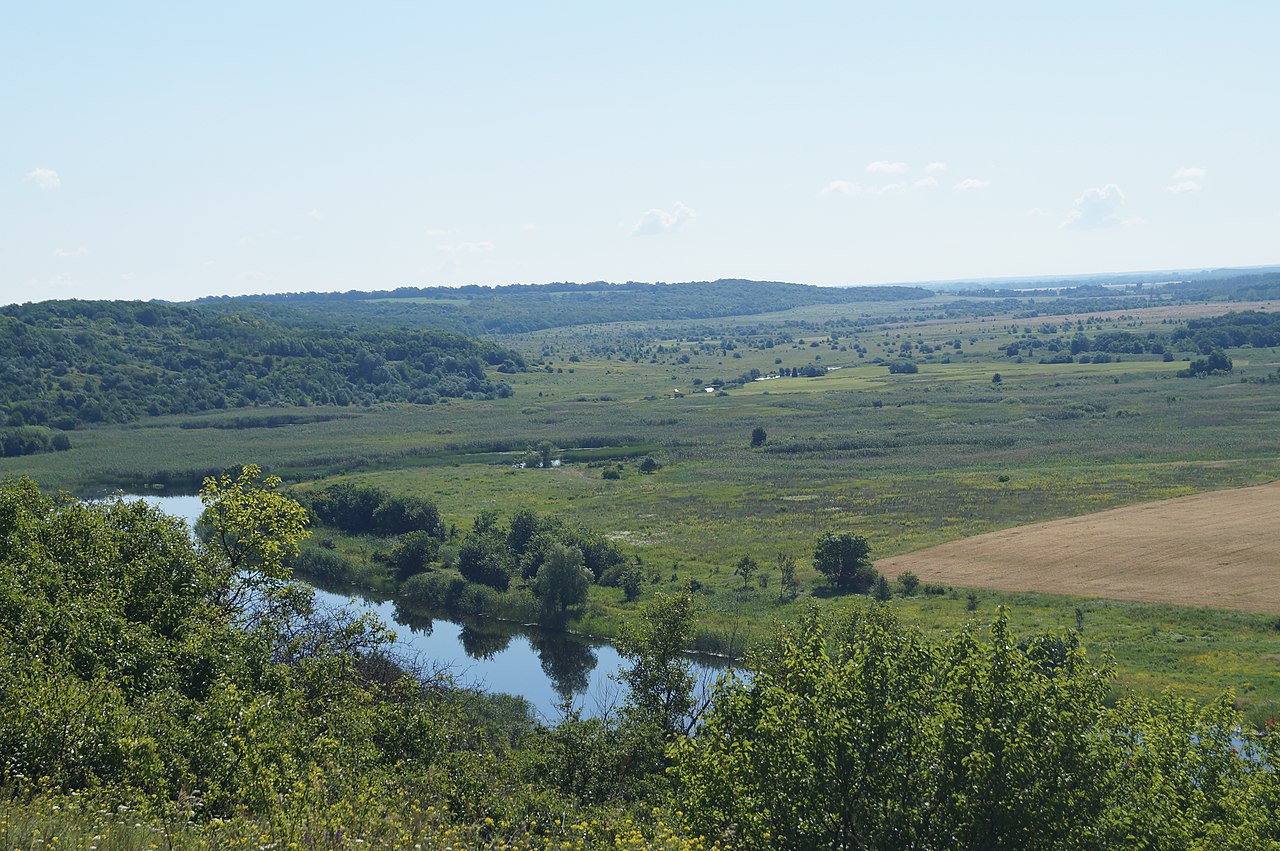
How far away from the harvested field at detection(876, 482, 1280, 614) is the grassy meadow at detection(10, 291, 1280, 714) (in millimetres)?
2957

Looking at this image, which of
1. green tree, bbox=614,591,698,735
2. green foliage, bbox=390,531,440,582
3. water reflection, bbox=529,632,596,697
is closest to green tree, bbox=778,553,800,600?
water reflection, bbox=529,632,596,697

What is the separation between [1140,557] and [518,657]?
4086 centimetres

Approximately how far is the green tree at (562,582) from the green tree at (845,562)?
51.9 feet

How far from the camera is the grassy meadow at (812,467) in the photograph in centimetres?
6106

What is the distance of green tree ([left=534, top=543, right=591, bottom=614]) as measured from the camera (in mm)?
69250

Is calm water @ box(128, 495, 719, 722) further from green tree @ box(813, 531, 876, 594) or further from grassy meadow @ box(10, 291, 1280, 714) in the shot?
green tree @ box(813, 531, 876, 594)

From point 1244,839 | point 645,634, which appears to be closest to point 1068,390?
point 645,634

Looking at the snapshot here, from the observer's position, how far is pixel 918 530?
272ft

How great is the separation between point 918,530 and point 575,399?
370 feet

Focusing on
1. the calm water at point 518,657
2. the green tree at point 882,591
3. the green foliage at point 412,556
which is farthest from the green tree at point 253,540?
the green foliage at point 412,556

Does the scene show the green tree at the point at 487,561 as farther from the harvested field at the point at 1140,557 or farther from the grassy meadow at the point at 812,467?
the harvested field at the point at 1140,557

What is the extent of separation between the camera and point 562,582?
69.4m

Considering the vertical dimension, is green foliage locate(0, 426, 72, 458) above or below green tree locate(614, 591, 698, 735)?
below

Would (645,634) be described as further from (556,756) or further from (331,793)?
(331,793)
